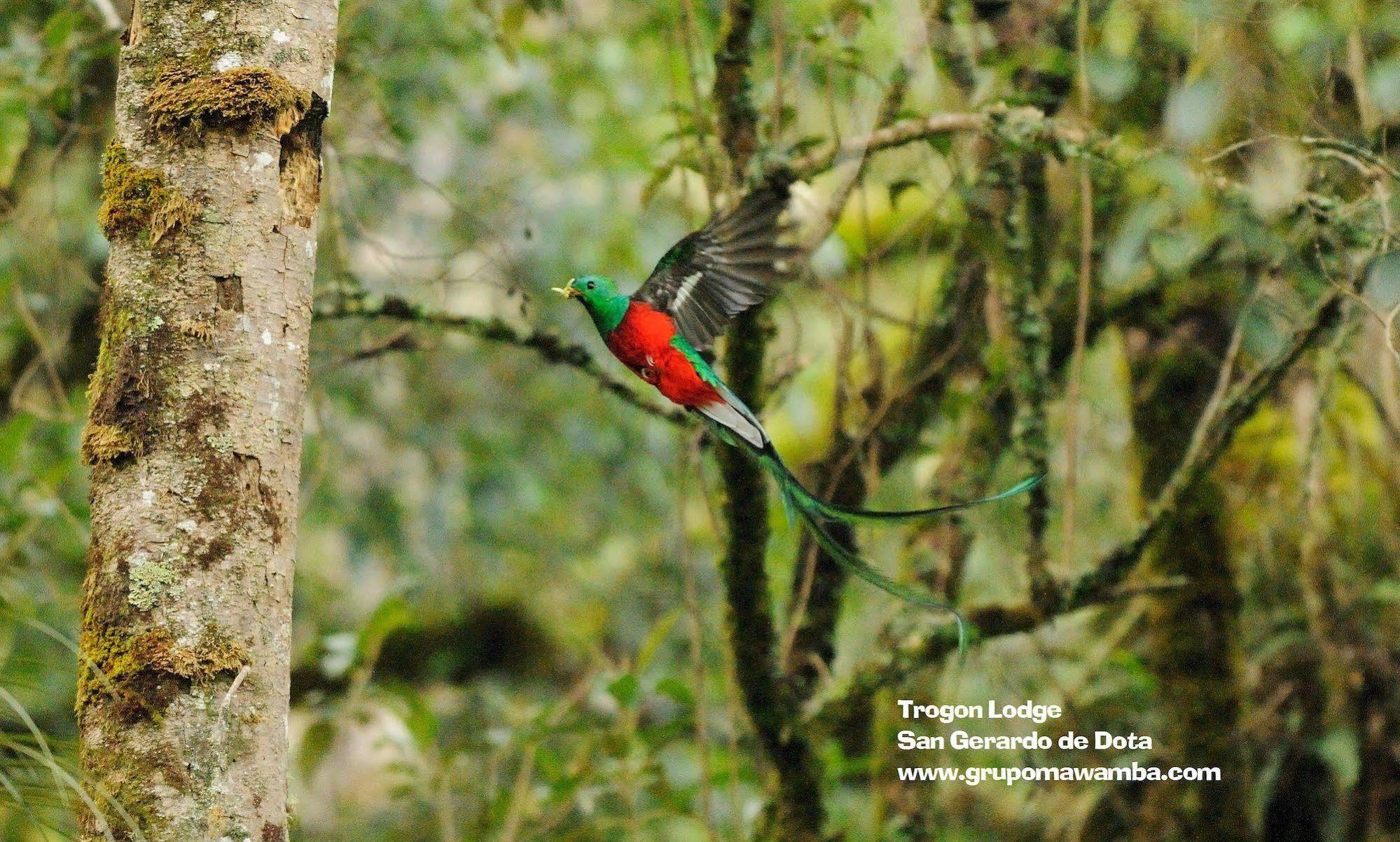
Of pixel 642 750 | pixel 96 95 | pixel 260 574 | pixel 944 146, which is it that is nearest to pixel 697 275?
pixel 944 146

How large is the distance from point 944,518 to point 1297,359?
3.62ft

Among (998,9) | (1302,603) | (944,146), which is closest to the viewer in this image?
(944,146)

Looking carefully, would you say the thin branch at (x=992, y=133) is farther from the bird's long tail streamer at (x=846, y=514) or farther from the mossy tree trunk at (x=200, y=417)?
the mossy tree trunk at (x=200, y=417)

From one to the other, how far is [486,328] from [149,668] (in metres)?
1.48

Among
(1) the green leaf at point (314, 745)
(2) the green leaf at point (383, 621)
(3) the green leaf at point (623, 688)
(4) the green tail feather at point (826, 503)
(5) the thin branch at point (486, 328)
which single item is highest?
(5) the thin branch at point (486, 328)

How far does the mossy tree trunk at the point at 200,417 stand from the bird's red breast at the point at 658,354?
791mm

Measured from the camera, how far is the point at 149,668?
1.27 metres

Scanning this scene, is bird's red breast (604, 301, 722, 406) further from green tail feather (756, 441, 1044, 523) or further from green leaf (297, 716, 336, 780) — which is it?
green leaf (297, 716, 336, 780)

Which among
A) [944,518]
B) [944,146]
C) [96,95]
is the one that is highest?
[96,95]

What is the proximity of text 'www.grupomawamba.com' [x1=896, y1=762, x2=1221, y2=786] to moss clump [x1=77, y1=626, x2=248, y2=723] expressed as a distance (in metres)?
2.31

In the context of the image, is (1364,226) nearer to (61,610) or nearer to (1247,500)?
(1247,500)

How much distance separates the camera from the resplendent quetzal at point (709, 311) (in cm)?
207

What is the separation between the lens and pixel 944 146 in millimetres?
2498

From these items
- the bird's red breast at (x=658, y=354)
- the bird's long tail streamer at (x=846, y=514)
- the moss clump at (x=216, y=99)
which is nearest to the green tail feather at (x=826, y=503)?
the bird's long tail streamer at (x=846, y=514)
